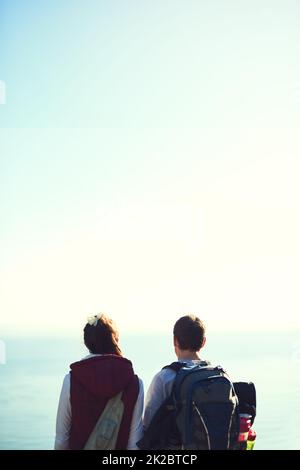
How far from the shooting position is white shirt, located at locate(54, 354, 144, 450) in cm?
312

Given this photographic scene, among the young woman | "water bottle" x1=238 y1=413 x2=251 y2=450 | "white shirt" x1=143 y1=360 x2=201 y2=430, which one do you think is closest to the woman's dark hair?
the young woman

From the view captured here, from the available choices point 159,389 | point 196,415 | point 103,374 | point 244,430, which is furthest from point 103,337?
point 244,430

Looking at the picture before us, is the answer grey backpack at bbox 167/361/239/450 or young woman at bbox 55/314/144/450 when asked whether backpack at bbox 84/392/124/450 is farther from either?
grey backpack at bbox 167/361/239/450

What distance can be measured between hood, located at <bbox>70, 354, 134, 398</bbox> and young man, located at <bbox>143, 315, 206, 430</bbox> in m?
0.14

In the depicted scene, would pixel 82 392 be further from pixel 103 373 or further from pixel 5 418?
pixel 5 418

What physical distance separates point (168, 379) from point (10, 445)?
12.2m

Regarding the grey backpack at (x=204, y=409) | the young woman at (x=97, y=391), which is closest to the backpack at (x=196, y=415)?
the grey backpack at (x=204, y=409)

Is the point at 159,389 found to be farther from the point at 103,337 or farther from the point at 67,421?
the point at 67,421

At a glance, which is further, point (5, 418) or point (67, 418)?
point (5, 418)

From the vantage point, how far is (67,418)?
314 centimetres

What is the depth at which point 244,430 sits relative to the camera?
317 centimetres
